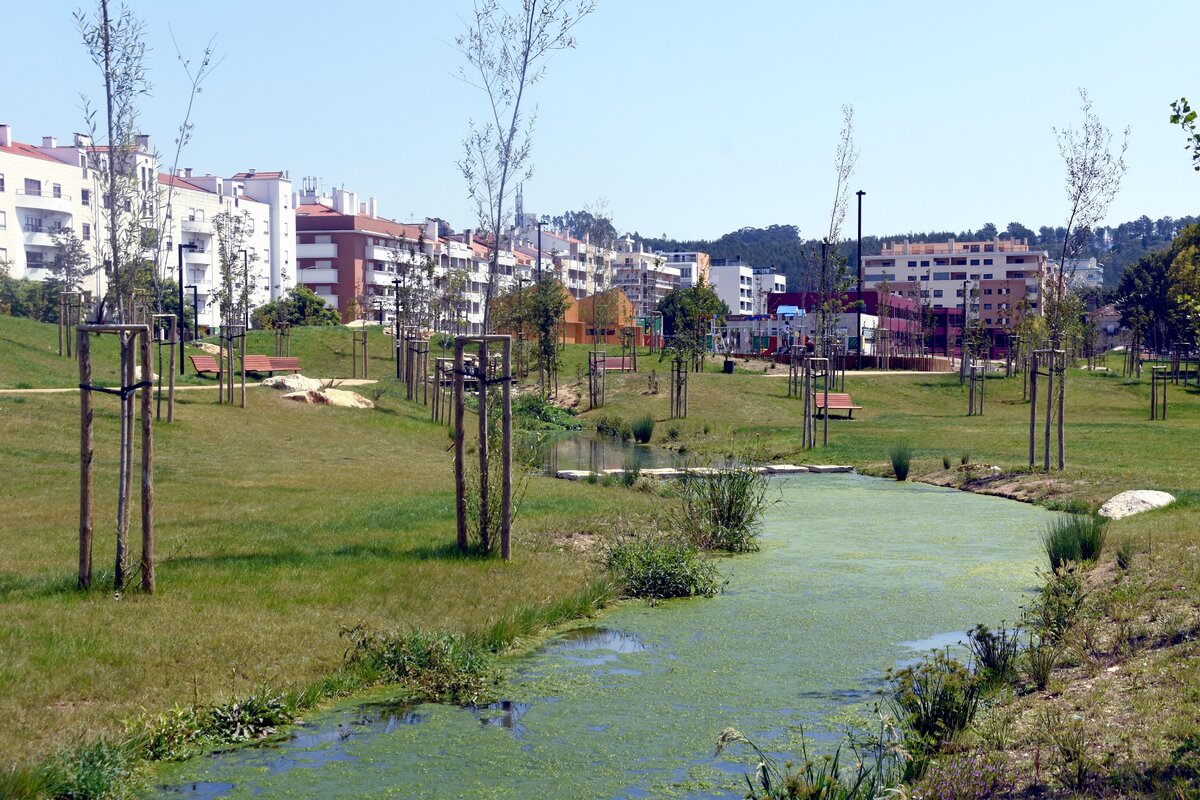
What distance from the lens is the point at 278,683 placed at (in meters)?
10.5

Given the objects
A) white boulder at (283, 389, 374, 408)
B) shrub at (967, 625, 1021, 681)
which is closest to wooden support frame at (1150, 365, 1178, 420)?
white boulder at (283, 389, 374, 408)

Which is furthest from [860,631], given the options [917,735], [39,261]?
[39,261]

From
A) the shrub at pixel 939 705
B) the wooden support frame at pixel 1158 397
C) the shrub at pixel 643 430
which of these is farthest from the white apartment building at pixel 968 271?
the shrub at pixel 939 705

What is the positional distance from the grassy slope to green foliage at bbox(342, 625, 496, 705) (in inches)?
12.1

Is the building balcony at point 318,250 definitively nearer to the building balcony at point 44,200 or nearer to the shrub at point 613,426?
the building balcony at point 44,200

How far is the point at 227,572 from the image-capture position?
547 inches

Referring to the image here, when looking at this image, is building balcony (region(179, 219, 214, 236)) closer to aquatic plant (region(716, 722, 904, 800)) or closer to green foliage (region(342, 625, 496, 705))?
green foliage (region(342, 625, 496, 705))

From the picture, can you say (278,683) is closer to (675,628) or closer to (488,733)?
(488,733)

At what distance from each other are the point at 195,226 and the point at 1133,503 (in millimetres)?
107909

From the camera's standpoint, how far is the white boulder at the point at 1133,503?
20.9 meters

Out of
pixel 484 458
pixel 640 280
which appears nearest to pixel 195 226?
pixel 640 280

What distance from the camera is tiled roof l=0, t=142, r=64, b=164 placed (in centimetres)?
10144

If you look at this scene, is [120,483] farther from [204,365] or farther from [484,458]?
[204,365]

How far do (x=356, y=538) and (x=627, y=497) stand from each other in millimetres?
7968
